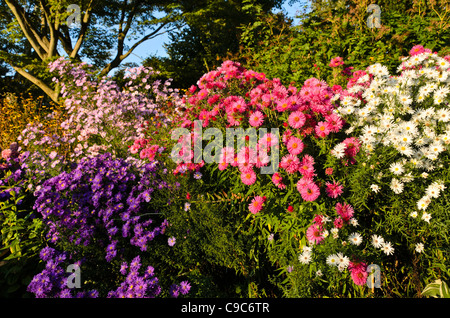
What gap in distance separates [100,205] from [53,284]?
711 millimetres

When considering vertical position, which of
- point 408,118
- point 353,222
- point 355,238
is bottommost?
point 355,238

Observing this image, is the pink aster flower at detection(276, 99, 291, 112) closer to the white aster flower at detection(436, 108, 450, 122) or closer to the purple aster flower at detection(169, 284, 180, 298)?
the white aster flower at detection(436, 108, 450, 122)

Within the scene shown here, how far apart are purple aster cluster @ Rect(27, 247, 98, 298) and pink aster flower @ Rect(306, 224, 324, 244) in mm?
1421

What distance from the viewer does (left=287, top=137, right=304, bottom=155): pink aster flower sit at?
6.79 feet

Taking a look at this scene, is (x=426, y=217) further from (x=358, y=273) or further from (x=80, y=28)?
(x=80, y=28)

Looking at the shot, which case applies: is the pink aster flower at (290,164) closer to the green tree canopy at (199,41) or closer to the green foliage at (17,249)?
the green foliage at (17,249)

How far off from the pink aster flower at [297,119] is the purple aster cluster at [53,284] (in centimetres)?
171

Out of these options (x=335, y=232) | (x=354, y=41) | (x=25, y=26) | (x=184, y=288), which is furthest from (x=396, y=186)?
(x=25, y=26)

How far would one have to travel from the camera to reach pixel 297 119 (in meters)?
2.15

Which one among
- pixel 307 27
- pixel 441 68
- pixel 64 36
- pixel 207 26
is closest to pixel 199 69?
pixel 207 26

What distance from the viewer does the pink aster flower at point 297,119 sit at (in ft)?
6.99

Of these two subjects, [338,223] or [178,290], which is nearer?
[338,223]

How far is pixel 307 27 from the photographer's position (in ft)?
14.8

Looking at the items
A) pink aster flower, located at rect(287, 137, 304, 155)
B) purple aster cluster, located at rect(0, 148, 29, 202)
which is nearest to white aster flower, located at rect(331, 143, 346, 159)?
pink aster flower, located at rect(287, 137, 304, 155)
